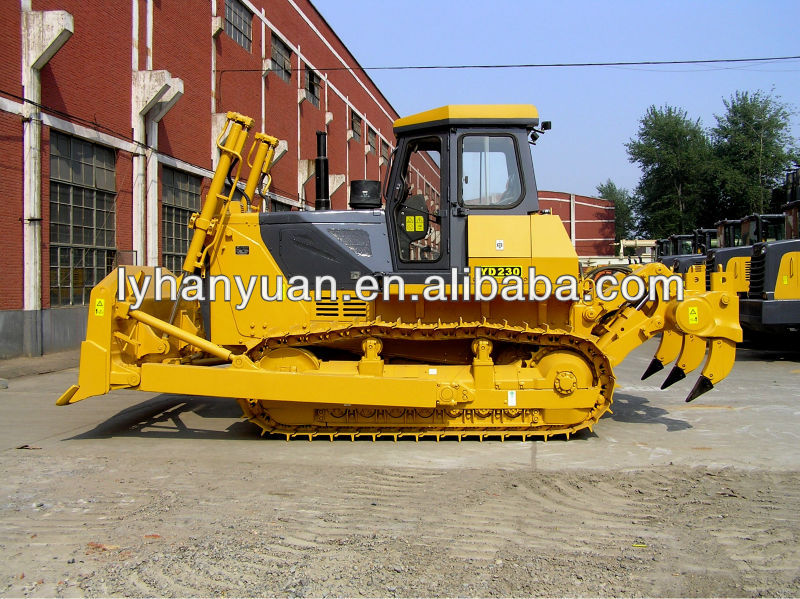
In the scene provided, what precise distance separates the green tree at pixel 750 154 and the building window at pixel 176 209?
36.9m

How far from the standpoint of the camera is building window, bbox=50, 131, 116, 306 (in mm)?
12680

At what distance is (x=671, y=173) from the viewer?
47688mm

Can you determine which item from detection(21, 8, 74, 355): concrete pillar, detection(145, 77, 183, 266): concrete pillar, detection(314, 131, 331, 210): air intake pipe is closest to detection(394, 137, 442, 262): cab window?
detection(314, 131, 331, 210): air intake pipe

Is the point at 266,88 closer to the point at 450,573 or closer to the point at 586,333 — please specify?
the point at 586,333

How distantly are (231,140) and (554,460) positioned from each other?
183 inches

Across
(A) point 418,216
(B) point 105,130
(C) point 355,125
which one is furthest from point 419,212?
(C) point 355,125

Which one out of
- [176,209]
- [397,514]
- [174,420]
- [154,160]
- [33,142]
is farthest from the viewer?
[176,209]

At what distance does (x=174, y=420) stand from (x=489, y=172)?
4505mm

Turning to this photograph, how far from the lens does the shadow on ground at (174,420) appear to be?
6660mm

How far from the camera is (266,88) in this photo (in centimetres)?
2189

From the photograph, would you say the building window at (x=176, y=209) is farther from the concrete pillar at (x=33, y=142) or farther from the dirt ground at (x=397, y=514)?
the dirt ground at (x=397, y=514)

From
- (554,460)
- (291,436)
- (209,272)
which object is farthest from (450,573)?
(209,272)

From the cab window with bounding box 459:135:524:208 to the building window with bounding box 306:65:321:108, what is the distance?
2119cm

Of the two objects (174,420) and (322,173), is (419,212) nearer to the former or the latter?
(322,173)
